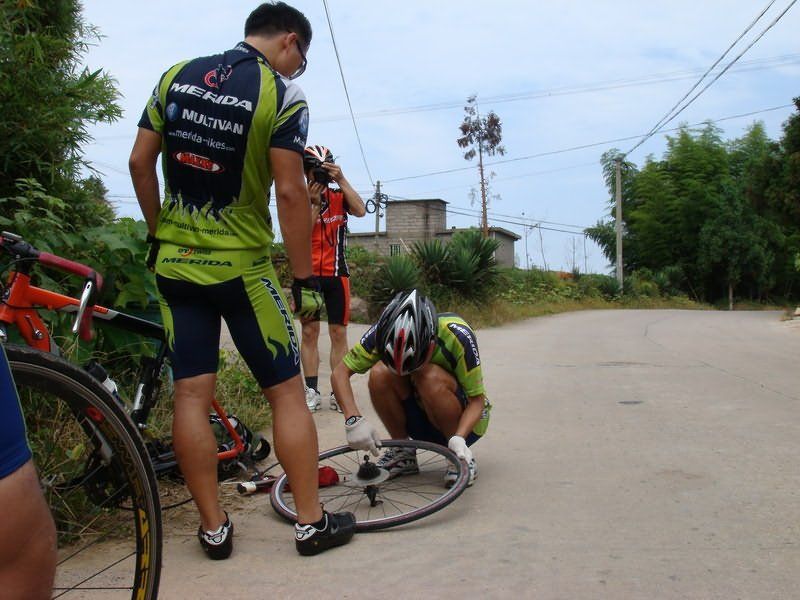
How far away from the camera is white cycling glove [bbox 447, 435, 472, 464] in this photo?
154 inches

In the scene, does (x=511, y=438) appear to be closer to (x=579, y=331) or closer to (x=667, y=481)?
(x=667, y=481)

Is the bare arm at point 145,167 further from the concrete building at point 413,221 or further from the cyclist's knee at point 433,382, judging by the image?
the concrete building at point 413,221

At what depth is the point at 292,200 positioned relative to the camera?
3068 mm

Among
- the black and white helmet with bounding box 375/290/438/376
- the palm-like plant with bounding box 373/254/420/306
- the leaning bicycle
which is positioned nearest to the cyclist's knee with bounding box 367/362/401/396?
the black and white helmet with bounding box 375/290/438/376

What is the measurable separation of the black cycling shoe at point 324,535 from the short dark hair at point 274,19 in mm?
2101

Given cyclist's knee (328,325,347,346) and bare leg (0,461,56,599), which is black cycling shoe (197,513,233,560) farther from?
cyclist's knee (328,325,347,346)

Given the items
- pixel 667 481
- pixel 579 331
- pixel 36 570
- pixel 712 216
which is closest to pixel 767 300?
pixel 712 216

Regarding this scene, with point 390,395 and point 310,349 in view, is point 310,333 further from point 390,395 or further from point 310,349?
point 390,395

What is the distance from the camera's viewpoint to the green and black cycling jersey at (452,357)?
4203 millimetres

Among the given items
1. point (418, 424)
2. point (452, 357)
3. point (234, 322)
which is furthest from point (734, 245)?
point (234, 322)

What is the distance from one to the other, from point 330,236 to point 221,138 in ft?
11.3

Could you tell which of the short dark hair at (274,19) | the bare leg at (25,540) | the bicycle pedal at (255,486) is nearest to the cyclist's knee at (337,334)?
the bicycle pedal at (255,486)

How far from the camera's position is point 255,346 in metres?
3.15

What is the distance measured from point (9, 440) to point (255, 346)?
6.05 feet
